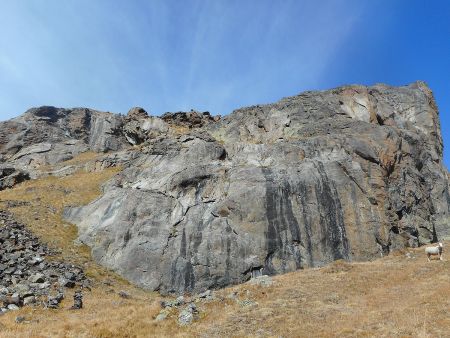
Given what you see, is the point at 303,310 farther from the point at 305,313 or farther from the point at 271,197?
the point at 271,197

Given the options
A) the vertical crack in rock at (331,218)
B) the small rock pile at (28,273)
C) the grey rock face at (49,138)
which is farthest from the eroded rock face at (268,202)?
the grey rock face at (49,138)

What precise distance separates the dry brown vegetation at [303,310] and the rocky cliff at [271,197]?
449 centimetres

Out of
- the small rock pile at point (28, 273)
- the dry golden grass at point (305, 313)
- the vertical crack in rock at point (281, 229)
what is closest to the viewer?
the dry golden grass at point (305, 313)

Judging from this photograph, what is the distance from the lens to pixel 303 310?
23297mm

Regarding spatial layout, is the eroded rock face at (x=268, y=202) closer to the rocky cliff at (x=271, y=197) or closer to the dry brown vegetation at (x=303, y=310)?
the rocky cliff at (x=271, y=197)

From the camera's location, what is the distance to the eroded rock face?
125 feet

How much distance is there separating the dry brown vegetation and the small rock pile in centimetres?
145

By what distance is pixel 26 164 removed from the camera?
259 ft

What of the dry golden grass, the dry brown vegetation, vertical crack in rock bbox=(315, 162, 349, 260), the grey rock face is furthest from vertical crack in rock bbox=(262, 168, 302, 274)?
the grey rock face

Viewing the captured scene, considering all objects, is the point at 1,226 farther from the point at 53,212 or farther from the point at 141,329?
the point at 141,329

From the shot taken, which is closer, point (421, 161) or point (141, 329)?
point (141, 329)

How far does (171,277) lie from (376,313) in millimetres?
20291

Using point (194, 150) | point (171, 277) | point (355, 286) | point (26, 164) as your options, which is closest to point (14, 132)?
point (26, 164)

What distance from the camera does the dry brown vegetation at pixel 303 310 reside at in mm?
20016
